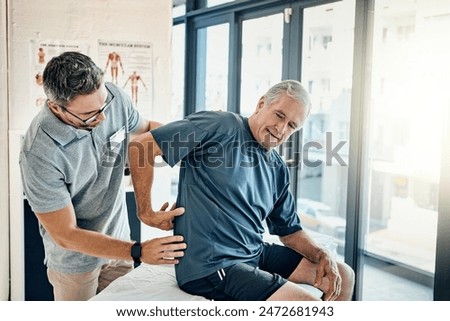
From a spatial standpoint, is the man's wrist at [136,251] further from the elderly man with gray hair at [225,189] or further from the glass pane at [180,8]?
the glass pane at [180,8]

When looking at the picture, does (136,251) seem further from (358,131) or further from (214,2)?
(214,2)

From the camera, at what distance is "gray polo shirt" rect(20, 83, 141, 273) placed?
1270 mm

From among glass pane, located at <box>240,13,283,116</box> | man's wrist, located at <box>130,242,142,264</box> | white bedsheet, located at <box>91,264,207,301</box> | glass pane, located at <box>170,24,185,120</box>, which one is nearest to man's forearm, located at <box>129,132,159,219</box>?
man's wrist, located at <box>130,242,142,264</box>

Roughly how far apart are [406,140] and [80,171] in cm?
133

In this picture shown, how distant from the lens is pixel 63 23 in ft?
6.48

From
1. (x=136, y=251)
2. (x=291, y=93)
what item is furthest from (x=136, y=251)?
(x=291, y=93)

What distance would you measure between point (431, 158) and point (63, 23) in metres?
1.62

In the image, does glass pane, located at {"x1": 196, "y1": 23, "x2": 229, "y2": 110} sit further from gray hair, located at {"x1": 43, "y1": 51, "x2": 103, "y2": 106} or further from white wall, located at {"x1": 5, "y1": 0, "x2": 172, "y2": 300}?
gray hair, located at {"x1": 43, "y1": 51, "x2": 103, "y2": 106}

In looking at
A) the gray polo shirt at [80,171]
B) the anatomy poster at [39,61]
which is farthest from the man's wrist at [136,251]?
the anatomy poster at [39,61]

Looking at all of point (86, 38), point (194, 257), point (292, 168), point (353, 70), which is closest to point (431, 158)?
point (353, 70)

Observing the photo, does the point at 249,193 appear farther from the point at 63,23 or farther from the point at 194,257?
the point at 63,23

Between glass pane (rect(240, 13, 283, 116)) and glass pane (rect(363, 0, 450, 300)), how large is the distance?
0.62m

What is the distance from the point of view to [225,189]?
52.8 inches

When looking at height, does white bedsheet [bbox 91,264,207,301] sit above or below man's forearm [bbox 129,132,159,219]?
below
